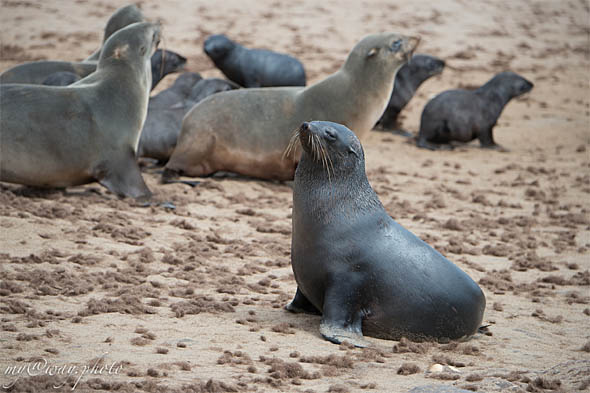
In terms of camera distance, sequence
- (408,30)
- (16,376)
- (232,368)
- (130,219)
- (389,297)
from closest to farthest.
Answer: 1. (16,376)
2. (232,368)
3. (389,297)
4. (130,219)
5. (408,30)

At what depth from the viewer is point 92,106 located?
6.49 meters

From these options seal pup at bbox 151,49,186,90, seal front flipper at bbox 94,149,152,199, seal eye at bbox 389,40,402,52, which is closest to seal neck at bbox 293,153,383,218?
seal front flipper at bbox 94,149,152,199

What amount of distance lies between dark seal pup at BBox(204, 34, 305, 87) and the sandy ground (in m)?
1.38

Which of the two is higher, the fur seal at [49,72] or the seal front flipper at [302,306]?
the fur seal at [49,72]

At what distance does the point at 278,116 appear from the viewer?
24.8 feet

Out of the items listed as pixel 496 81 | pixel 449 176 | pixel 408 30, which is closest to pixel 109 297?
pixel 449 176

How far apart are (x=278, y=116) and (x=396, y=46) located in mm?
1288

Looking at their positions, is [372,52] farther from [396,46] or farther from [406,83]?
[406,83]

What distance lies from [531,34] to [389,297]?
45.9ft

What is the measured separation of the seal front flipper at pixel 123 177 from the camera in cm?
637

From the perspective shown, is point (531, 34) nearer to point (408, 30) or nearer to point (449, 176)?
point (408, 30)

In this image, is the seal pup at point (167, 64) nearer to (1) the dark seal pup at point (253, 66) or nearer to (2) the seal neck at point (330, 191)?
(1) the dark seal pup at point (253, 66)

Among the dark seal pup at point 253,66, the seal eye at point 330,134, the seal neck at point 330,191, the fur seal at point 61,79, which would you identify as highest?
the seal eye at point 330,134

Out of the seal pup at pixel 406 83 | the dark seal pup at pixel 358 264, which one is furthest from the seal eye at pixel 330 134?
the seal pup at pixel 406 83
